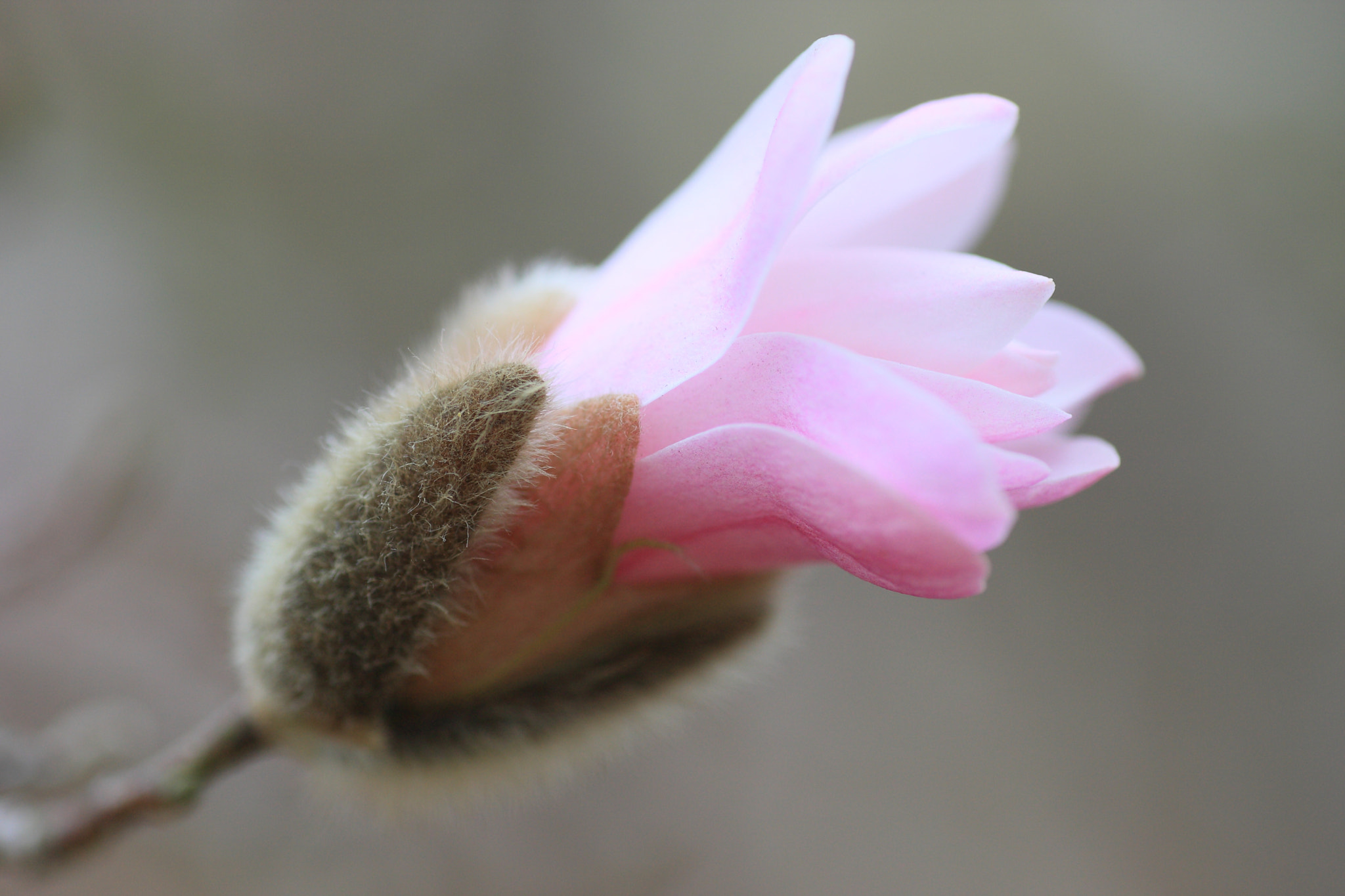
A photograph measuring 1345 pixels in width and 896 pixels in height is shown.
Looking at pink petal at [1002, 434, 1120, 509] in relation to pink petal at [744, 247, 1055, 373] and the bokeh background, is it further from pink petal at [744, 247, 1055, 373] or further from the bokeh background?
the bokeh background

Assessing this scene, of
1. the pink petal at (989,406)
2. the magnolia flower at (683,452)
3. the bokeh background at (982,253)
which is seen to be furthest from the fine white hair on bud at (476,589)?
the bokeh background at (982,253)

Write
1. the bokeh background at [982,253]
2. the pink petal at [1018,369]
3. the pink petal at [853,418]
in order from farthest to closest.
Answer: the bokeh background at [982,253] → the pink petal at [1018,369] → the pink petal at [853,418]

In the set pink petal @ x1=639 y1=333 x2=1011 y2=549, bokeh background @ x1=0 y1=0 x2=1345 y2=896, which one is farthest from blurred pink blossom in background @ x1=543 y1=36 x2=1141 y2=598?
bokeh background @ x1=0 y1=0 x2=1345 y2=896

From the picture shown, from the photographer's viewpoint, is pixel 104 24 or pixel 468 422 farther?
pixel 104 24

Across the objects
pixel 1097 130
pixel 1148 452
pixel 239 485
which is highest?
pixel 1097 130

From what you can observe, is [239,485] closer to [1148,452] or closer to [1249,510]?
[1148,452]

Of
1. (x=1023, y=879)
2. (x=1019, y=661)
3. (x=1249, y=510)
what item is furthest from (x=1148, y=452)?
(x=1023, y=879)

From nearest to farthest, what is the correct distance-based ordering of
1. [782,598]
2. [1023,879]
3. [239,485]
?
[782,598]
[239,485]
[1023,879]

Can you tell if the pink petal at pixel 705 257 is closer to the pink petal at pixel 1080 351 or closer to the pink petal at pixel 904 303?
the pink petal at pixel 904 303
